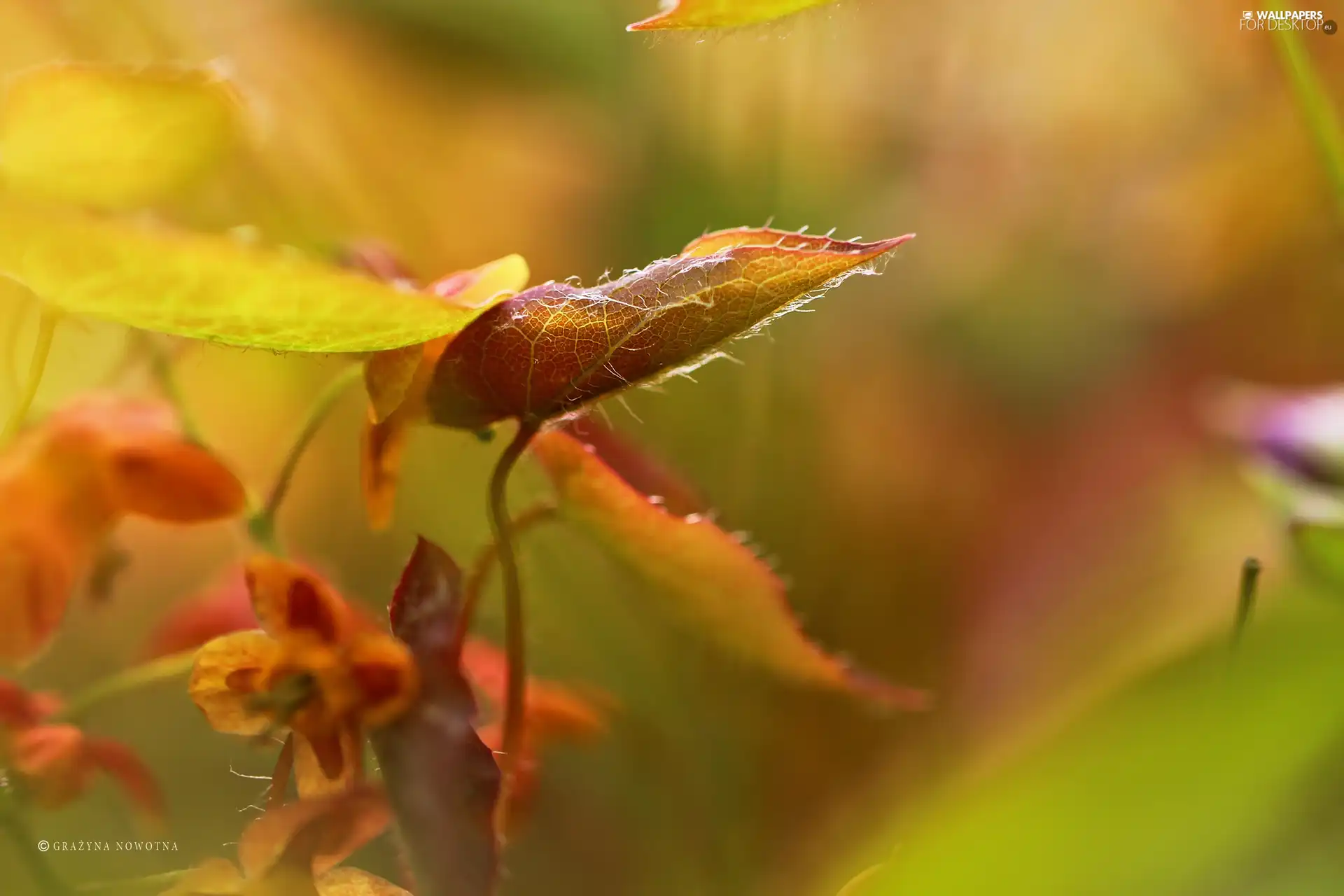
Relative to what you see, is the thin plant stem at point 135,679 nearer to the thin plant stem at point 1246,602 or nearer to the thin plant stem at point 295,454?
the thin plant stem at point 295,454

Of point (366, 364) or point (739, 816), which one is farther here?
point (739, 816)

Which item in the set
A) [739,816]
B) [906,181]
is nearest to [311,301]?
[739,816]

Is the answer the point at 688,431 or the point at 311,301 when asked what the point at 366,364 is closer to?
the point at 311,301

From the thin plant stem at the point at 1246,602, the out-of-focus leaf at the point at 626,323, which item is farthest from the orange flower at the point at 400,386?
the thin plant stem at the point at 1246,602

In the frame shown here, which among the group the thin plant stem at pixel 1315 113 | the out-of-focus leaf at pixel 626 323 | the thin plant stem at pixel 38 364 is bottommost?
the thin plant stem at pixel 38 364

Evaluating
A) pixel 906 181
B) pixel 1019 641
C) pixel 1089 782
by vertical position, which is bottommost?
pixel 1089 782

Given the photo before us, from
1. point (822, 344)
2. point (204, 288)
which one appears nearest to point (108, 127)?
point (204, 288)
